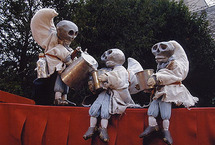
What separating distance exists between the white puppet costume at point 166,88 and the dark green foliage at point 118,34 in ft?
11.3

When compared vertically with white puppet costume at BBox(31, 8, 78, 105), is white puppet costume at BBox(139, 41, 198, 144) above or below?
below

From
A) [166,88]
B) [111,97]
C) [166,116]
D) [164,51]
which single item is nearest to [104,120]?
[111,97]

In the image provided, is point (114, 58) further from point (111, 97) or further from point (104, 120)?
point (104, 120)

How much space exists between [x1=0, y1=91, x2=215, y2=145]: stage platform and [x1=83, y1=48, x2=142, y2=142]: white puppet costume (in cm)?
14

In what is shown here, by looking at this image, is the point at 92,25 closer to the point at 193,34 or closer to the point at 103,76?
the point at 193,34

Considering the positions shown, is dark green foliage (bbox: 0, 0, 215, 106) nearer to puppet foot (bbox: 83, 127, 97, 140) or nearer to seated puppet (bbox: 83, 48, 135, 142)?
seated puppet (bbox: 83, 48, 135, 142)

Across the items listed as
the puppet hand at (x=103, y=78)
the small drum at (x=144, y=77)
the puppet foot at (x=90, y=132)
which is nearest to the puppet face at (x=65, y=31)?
the puppet hand at (x=103, y=78)

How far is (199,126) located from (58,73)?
6.39 ft

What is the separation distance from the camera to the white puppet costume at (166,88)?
2500 millimetres

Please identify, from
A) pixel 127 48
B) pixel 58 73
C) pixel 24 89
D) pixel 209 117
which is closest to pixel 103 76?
pixel 58 73

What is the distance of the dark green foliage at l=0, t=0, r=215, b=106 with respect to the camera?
6570mm

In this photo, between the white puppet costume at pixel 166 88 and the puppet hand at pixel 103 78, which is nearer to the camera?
the white puppet costume at pixel 166 88

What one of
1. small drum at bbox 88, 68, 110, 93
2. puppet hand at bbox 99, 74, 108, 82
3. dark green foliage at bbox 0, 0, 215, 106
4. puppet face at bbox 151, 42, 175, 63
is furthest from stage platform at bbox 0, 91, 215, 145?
dark green foliage at bbox 0, 0, 215, 106

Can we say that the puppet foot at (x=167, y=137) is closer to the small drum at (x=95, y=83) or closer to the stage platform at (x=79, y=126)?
the stage platform at (x=79, y=126)
